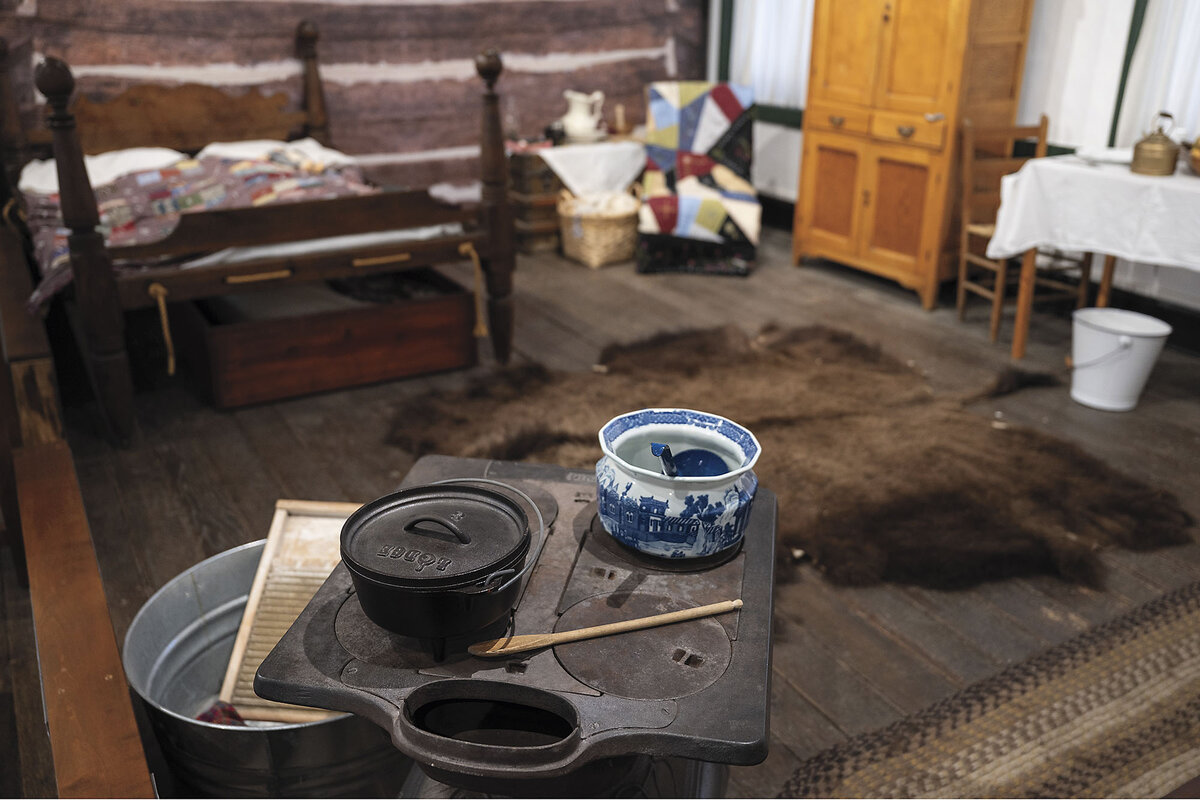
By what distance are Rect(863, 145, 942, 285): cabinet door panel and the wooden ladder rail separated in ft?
11.7

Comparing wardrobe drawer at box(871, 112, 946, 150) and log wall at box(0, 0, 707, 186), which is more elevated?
log wall at box(0, 0, 707, 186)

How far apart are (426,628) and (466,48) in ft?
15.8

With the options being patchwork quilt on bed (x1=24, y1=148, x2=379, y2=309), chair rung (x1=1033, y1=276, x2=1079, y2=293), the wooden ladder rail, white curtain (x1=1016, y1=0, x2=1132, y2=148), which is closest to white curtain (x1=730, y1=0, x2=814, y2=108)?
white curtain (x1=1016, y1=0, x2=1132, y2=148)

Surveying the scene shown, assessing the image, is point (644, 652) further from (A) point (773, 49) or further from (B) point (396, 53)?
(A) point (773, 49)

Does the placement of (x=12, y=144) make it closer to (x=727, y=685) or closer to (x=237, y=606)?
(x=237, y=606)

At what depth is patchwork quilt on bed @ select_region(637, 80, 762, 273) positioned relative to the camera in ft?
16.1

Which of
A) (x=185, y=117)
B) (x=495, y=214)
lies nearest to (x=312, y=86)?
(x=185, y=117)

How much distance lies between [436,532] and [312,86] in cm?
424

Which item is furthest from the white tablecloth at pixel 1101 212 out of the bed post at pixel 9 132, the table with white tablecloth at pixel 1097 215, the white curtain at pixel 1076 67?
the bed post at pixel 9 132

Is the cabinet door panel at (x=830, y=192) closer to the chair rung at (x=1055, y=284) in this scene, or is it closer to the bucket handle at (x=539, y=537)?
the chair rung at (x=1055, y=284)

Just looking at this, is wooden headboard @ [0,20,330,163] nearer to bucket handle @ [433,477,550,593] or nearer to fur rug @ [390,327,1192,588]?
fur rug @ [390,327,1192,588]

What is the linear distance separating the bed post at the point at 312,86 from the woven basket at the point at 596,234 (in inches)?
51.3

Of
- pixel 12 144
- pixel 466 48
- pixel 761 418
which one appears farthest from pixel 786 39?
pixel 12 144

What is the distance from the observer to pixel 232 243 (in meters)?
3.02
